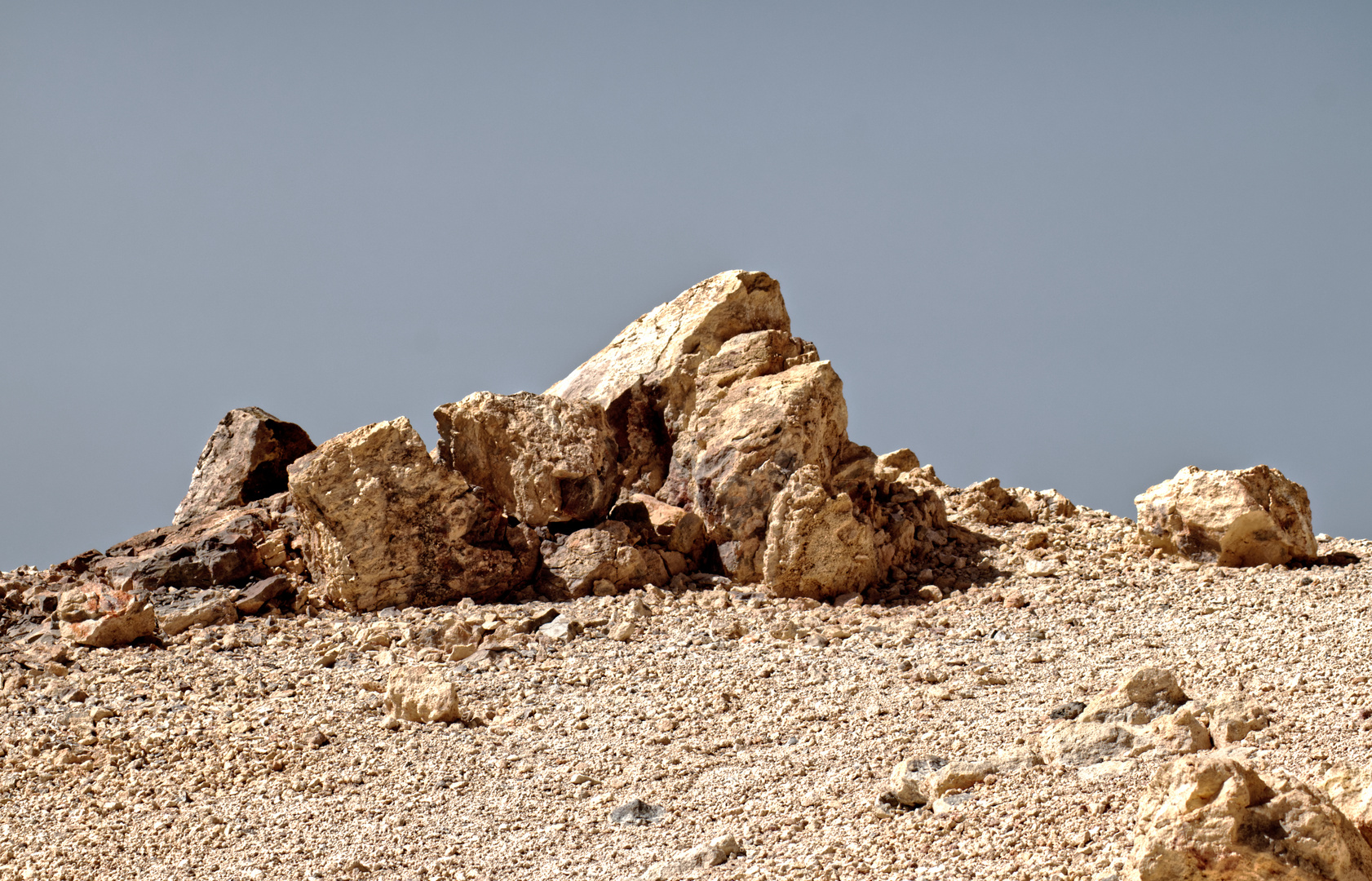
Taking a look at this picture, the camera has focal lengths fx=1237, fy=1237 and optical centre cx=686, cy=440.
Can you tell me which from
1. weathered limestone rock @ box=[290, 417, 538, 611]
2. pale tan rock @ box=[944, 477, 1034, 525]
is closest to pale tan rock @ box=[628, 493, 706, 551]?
weathered limestone rock @ box=[290, 417, 538, 611]

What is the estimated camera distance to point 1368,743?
751cm

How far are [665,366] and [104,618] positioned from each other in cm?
732

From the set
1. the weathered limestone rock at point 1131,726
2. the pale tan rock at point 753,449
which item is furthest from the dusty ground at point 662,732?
the pale tan rock at point 753,449

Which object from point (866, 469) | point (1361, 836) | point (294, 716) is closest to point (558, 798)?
point (294, 716)

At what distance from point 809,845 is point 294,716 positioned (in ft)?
17.6

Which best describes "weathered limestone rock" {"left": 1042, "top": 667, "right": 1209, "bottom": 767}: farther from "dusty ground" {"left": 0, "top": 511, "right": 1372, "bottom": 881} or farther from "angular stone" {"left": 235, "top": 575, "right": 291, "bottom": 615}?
"angular stone" {"left": 235, "top": 575, "right": 291, "bottom": 615}

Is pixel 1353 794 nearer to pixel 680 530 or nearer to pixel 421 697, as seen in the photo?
pixel 421 697

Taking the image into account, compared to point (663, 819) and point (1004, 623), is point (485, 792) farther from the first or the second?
point (1004, 623)

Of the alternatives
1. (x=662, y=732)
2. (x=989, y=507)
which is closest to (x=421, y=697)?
(x=662, y=732)

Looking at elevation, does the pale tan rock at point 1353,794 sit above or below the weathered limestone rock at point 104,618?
below

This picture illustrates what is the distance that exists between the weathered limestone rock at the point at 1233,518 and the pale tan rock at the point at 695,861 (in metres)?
8.84

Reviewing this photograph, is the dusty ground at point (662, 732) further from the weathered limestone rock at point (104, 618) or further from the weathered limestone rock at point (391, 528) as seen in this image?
the weathered limestone rock at point (391, 528)

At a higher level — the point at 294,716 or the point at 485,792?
the point at 294,716

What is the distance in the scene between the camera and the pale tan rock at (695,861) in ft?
22.9
